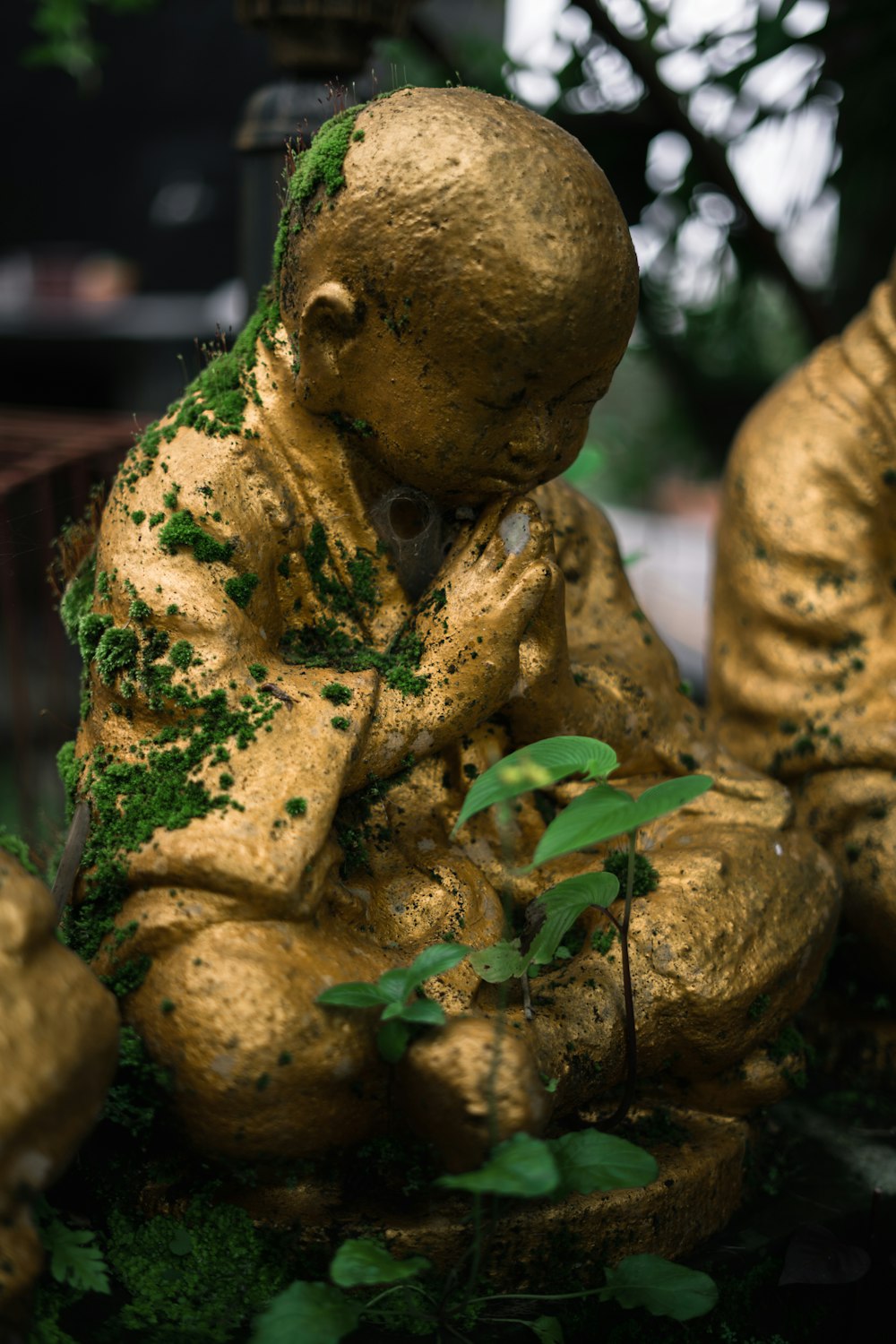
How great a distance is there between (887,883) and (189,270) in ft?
20.0

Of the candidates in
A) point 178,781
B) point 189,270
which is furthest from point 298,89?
point 189,270

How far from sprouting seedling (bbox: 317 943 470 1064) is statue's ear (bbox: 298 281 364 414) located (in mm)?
810

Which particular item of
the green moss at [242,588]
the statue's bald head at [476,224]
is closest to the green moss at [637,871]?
the green moss at [242,588]

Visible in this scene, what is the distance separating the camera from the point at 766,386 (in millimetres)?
5500

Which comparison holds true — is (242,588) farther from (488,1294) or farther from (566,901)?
(488,1294)

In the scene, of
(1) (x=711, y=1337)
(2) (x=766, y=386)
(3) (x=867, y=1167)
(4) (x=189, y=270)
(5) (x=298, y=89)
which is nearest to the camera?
(1) (x=711, y=1337)

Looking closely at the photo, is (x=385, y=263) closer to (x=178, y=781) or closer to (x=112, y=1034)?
(x=178, y=781)

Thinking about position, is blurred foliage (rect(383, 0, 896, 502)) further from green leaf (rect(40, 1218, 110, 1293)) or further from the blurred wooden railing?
green leaf (rect(40, 1218, 110, 1293))

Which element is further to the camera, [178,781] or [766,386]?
[766,386]

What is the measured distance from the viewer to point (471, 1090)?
1552mm

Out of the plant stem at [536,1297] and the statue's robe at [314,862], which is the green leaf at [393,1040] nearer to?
the statue's robe at [314,862]

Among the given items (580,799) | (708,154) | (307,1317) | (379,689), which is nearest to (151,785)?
(379,689)

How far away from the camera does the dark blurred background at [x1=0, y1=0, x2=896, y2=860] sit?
10.3ft

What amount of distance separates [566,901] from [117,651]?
2.28 feet
